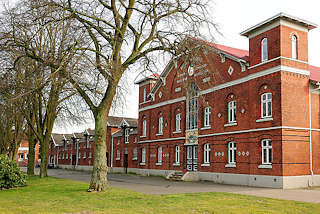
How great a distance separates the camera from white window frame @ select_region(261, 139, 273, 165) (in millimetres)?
21625

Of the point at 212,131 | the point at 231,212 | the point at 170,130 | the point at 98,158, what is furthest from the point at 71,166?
the point at 231,212

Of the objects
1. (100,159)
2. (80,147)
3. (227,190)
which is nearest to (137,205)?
(100,159)

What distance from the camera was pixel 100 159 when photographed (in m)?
16.9

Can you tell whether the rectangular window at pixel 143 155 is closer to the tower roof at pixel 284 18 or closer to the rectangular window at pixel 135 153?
the rectangular window at pixel 135 153

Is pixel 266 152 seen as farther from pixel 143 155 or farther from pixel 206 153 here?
pixel 143 155

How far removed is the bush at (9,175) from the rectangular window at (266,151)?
593 inches

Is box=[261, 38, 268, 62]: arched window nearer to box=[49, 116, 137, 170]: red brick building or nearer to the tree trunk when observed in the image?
the tree trunk

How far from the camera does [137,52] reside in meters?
17.6

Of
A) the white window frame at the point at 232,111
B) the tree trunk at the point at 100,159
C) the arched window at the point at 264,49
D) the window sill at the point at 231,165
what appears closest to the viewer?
the tree trunk at the point at 100,159

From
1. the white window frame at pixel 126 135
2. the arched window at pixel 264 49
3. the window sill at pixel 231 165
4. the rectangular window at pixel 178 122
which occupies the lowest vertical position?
the window sill at pixel 231 165

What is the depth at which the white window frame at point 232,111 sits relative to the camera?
25.2m

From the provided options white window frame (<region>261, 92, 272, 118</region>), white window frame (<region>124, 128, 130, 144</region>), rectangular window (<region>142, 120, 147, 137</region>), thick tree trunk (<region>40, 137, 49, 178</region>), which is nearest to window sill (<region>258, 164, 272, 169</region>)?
white window frame (<region>261, 92, 272, 118</region>)

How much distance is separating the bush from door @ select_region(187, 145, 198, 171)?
46.7ft

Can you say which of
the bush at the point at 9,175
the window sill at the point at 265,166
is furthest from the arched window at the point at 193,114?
the bush at the point at 9,175
